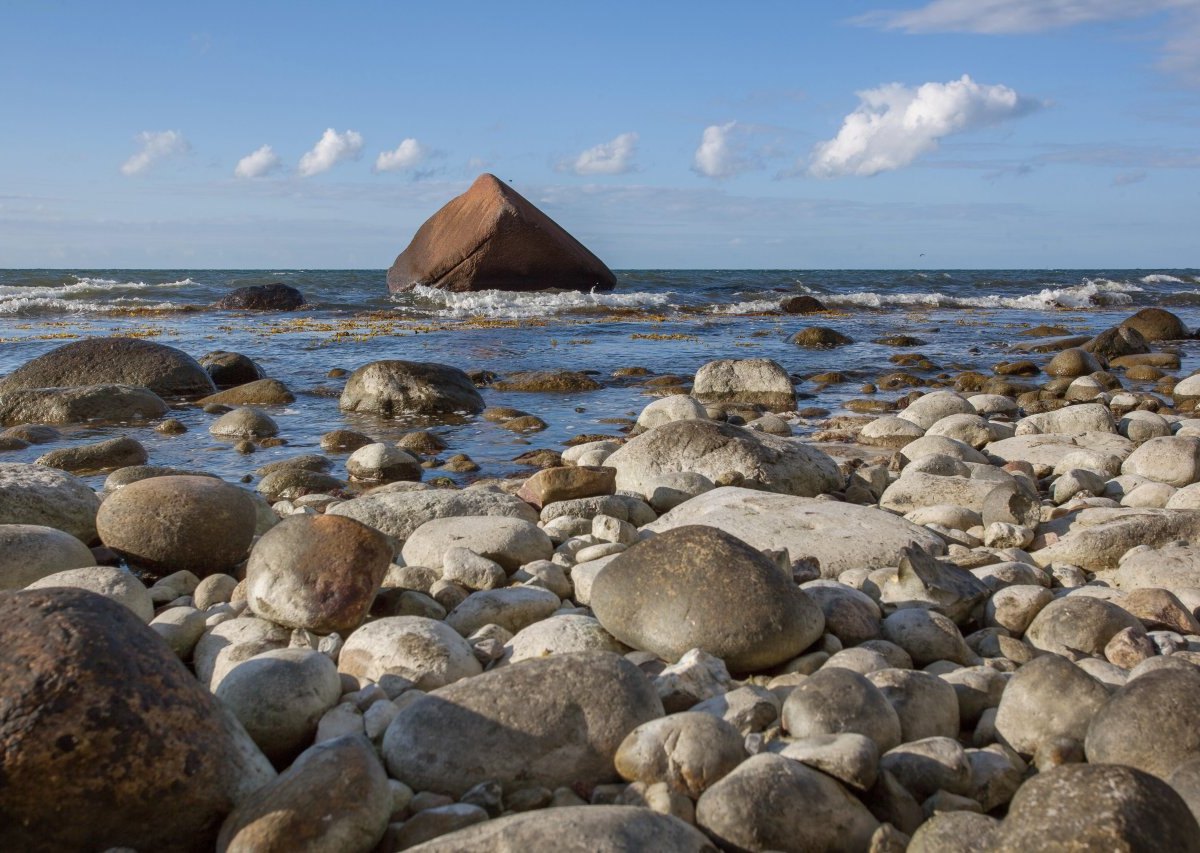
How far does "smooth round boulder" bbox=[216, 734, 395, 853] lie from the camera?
2.45 m

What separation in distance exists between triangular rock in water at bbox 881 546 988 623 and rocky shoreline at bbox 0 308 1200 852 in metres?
0.02

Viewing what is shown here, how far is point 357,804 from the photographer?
254 cm

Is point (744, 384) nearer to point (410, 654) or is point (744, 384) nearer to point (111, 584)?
point (111, 584)

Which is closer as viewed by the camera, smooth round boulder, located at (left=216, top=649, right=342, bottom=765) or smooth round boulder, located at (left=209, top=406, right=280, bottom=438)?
smooth round boulder, located at (left=216, top=649, right=342, bottom=765)

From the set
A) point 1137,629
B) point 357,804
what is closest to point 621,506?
point 1137,629

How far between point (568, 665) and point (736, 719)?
1.67 ft

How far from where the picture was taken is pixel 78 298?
30.1m

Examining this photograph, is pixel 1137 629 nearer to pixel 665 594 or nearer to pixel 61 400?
pixel 665 594

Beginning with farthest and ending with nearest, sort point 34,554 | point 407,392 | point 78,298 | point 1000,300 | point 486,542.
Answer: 1. point 1000,300
2. point 78,298
3. point 407,392
4. point 486,542
5. point 34,554

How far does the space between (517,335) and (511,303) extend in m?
6.56

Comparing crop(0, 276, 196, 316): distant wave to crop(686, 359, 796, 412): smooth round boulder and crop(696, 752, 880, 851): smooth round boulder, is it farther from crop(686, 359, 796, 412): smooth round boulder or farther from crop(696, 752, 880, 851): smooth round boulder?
crop(696, 752, 880, 851): smooth round boulder

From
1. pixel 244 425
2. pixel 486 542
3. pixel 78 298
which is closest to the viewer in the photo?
pixel 486 542

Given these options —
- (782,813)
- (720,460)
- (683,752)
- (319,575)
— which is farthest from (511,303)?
(782,813)

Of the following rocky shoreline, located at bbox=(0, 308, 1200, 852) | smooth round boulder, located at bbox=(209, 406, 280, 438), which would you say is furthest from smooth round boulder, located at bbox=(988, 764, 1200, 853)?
smooth round boulder, located at bbox=(209, 406, 280, 438)
